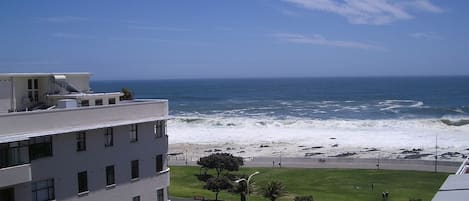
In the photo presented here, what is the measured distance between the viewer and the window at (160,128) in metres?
29.8

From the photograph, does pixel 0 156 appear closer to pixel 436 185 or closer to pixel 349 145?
pixel 436 185

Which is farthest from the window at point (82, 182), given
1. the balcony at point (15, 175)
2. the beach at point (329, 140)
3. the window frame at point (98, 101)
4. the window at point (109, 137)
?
the beach at point (329, 140)

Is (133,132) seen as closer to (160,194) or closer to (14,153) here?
(160,194)

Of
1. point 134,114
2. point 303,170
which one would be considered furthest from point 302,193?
point 134,114


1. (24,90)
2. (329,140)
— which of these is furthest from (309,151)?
(24,90)

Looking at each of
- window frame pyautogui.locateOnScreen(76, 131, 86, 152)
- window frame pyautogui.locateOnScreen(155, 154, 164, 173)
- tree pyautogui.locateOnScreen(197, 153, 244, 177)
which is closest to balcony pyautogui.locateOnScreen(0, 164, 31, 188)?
window frame pyautogui.locateOnScreen(76, 131, 86, 152)

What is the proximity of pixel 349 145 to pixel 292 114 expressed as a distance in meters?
51.4

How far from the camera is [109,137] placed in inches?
1053

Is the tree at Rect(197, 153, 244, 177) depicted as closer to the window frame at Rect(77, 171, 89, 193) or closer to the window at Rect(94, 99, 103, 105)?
the window at Rect(94, 99, 103, 105)

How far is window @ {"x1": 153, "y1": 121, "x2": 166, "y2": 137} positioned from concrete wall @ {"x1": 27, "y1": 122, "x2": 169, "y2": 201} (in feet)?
0.89

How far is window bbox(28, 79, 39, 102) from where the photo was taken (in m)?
28.1

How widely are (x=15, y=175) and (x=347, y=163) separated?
1692 inches

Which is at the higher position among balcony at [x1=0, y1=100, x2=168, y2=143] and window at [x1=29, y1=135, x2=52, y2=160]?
balcony at [x1=0, y1=100, x2=168, y2=143]

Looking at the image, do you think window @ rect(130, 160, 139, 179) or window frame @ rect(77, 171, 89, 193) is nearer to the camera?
window frame @ rect(77, 171, 89, 193)
